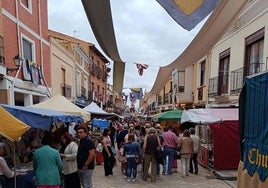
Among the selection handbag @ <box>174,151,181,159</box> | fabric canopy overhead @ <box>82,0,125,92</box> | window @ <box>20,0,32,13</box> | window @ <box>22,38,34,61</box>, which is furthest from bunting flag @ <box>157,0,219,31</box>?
window @ <box>20,0,32,13</box>

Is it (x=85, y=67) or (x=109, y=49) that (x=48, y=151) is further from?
(x=85, y=67)

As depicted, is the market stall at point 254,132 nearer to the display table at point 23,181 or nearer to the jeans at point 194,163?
the display table at point 23,181

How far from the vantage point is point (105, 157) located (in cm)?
911

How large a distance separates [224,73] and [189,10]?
14.7 meters

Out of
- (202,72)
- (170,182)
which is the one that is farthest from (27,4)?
(202,72)

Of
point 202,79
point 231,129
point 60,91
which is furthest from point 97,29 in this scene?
point 202,79

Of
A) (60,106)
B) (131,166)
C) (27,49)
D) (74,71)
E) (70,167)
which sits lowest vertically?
(131,166)

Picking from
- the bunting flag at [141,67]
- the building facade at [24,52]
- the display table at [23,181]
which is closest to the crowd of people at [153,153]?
the bunting flag at [141,67]

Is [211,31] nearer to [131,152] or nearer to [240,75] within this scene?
[131,152]

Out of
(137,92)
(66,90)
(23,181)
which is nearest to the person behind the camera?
(23,181)

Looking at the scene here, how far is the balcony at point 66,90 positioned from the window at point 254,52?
12.8m

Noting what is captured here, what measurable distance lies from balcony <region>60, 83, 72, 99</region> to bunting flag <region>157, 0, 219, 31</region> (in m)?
18.4

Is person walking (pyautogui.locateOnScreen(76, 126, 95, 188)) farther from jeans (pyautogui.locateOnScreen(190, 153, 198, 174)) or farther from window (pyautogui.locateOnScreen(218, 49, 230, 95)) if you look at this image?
window (pyautogui.locateOnScreen(218, 49, 230, 95))

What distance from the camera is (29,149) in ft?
26.2
